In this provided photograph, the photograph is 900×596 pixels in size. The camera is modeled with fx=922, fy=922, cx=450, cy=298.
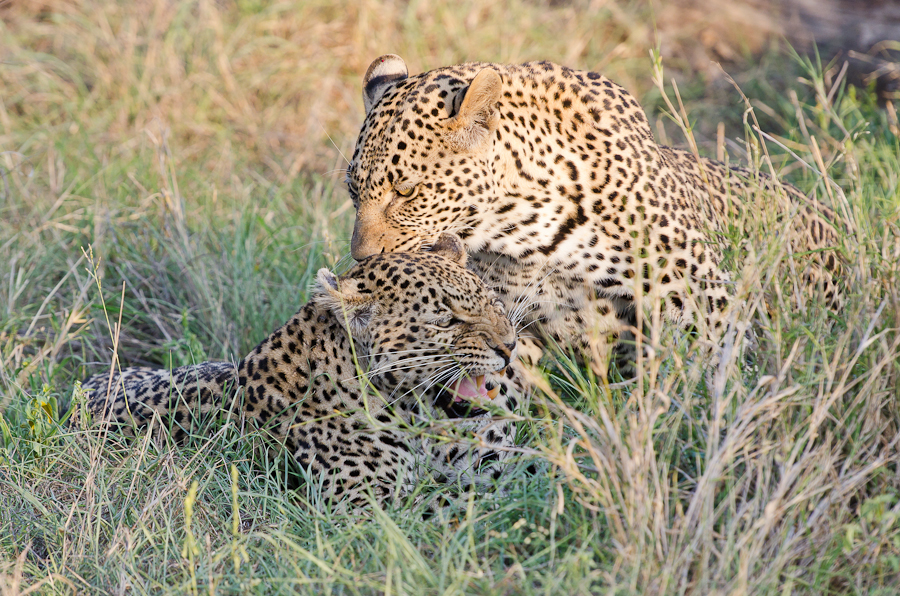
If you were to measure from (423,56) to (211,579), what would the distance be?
7.43 m

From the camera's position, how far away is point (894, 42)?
902cm

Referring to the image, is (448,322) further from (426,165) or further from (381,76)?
(381,76)

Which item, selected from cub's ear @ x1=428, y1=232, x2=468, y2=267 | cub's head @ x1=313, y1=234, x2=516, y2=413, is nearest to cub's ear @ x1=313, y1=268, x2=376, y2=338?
cub's head @ x1=313, y1=234, x2=516, y2=413

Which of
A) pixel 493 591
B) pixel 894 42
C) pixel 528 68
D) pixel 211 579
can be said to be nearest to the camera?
pixel 493 591

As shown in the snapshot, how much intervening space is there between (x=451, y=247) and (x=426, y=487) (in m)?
1.22

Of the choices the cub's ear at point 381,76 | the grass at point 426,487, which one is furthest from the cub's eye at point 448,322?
the cub's ear at point 381,76

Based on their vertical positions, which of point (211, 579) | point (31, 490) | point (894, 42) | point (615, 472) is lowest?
point (31, 490)

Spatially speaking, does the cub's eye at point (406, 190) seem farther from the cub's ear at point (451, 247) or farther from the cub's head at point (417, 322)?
the cub's head at point (417, 322)

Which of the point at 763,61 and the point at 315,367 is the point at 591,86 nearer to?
the point at 315,367

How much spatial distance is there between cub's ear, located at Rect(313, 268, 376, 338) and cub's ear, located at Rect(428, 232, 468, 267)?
0.50 metres

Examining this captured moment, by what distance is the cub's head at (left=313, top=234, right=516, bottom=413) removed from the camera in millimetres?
4449

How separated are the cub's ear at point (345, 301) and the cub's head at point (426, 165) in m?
0.34

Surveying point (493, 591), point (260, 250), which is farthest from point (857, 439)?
point (260, 250)

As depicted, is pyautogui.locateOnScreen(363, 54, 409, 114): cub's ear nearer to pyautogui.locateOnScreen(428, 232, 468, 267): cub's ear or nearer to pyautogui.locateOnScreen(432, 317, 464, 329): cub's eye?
pyautogui.locateOnScreen(428, 232, 468, 267): cub's ear
